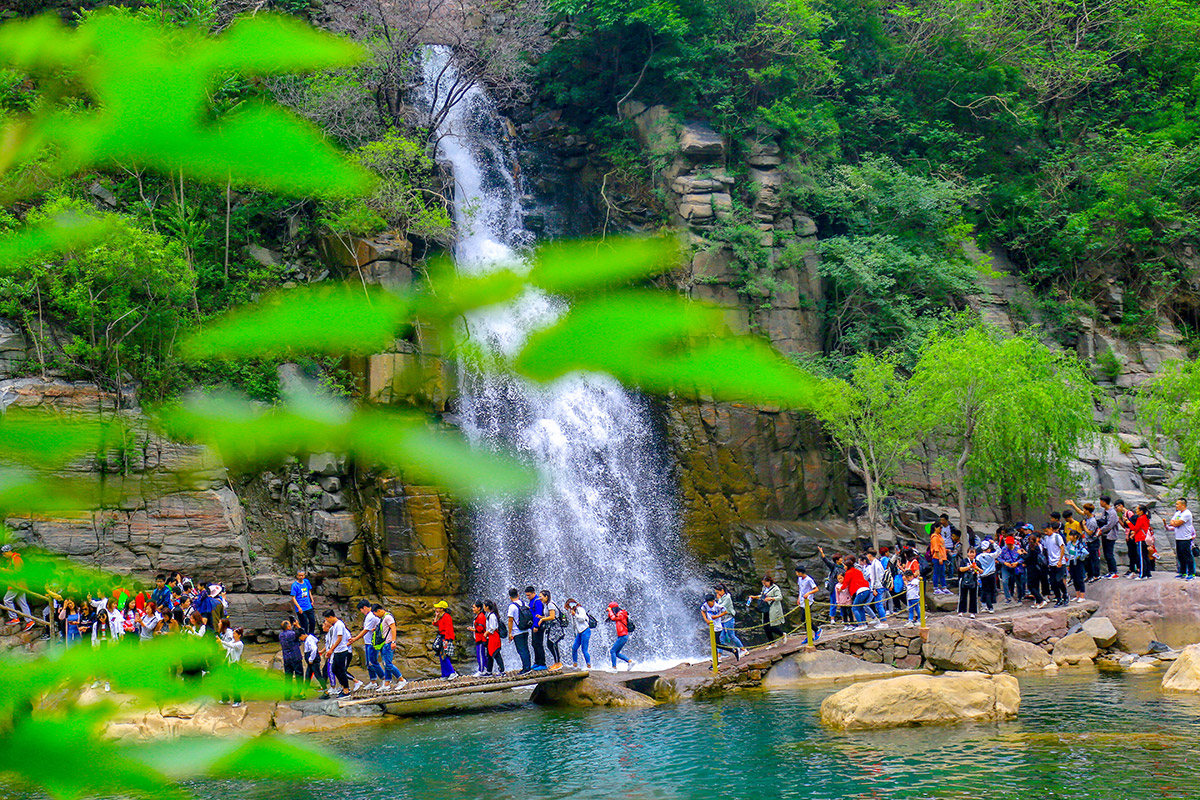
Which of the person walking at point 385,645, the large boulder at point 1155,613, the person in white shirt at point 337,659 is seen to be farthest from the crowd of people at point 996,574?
the person in white shirt at point 337,659

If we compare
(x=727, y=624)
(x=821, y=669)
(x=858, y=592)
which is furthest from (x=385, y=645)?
(x=858, y=592)

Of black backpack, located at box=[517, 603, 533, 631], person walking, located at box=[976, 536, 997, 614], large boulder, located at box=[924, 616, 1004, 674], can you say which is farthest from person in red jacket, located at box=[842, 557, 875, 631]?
black backpack, located at box=[517, 603, 533, 631]

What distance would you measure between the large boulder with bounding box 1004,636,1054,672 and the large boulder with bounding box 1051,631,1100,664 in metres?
0.19

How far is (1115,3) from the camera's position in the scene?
104 feet

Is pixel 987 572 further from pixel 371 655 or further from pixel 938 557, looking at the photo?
pixel 371 655

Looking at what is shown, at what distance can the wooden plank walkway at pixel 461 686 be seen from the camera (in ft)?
49.1

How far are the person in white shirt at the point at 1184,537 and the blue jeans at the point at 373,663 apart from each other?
Result: 13.9 meters

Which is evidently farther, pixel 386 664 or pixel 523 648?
pixel 523 648

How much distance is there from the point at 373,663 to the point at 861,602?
8.66m

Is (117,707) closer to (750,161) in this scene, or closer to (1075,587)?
(1075,587)

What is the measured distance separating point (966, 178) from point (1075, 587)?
17.4m

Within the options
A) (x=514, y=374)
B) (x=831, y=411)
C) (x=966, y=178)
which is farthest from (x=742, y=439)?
(x=514, y=374)

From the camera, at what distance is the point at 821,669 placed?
1652 cm

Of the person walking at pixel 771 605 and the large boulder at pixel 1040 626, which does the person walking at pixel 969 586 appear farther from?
the person walking at pixel 771 605
